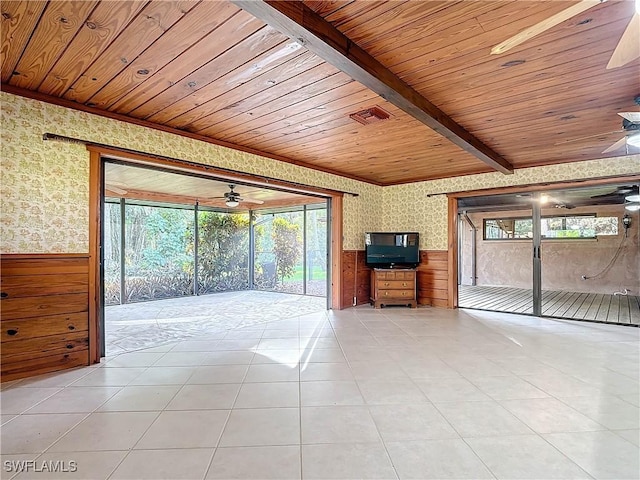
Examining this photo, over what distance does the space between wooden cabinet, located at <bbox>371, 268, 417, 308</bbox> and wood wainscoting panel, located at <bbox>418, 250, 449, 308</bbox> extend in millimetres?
382

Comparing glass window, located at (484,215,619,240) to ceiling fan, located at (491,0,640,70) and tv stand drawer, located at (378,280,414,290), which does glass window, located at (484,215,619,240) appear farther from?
ceiling fan, located at (491,0,640,70)

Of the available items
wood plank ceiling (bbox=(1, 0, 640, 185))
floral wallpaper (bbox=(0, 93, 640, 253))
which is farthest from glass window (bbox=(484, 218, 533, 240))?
floral wallpaper (bbox=(0, 93, 640, 253))

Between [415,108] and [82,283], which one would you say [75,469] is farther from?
[415,108]

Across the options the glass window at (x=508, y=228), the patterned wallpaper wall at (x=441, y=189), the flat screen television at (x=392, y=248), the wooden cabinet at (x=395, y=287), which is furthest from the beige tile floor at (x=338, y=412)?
the glass window at (x=508, y=228)

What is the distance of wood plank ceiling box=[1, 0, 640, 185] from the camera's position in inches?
69.9

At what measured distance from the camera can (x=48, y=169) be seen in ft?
9.21

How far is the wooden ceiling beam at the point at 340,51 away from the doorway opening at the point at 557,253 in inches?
152

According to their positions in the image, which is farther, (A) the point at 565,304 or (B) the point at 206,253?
(B) the point at 206,253

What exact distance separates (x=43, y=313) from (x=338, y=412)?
2.69m

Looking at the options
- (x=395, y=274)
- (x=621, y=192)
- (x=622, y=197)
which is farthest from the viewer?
(x=622, y=197)

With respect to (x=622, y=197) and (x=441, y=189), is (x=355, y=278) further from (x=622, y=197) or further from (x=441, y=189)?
(x=622, y=197)

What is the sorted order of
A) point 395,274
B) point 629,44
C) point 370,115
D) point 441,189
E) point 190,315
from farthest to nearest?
point 441,189
point 395,274
point 190,315
point 370,115
point 629,44

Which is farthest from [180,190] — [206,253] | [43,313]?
[43,313]

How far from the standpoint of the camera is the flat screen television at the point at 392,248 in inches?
234
